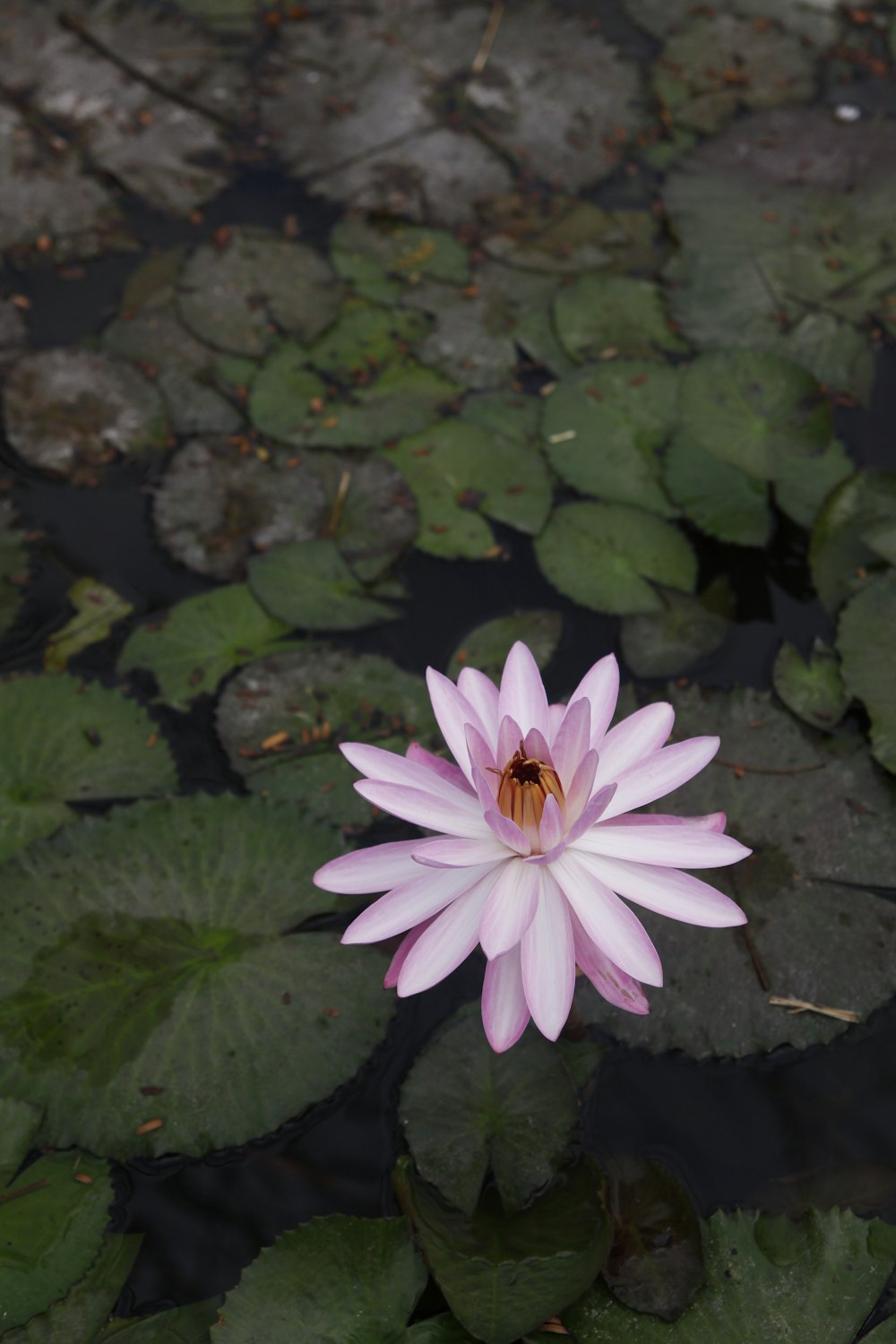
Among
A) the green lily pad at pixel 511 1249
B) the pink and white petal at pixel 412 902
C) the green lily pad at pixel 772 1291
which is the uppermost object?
the pink and white petal at pixel 412 902

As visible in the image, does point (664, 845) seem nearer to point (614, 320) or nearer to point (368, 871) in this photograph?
point (368, 871)

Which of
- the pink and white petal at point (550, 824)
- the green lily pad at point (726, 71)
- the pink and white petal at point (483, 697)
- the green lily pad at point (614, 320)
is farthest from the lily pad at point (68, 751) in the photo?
the green lily pad at point (726, 71)

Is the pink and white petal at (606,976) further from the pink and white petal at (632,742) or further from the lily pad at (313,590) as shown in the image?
the lily pad at (313,590)

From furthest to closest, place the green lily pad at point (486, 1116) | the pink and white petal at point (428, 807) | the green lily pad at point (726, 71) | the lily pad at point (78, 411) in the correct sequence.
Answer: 1. the green lily pad at point (726, 71)
2. the lily pad at point (78, 411)
3. the green lily pad at point (486, 1116)
4. the pink and white petal at point (428, 807)

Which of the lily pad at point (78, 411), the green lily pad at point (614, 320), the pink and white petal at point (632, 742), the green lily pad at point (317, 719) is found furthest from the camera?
the green lily pad at point (614, 320)

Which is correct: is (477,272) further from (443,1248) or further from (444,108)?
(443,1248)

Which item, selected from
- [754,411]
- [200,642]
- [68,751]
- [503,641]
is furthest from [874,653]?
[68,751]

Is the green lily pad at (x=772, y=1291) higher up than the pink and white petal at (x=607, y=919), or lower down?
lower down
